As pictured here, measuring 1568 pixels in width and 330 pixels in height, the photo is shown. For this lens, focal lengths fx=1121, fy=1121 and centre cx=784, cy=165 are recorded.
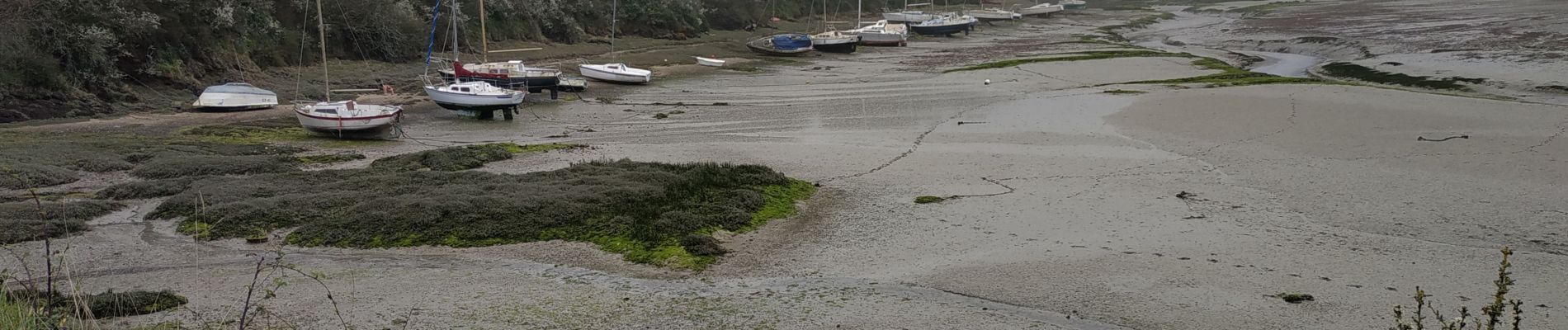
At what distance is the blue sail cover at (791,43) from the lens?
56.2 metres

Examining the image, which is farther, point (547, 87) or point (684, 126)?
point (547, 87)

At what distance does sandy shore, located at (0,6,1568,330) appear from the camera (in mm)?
11180

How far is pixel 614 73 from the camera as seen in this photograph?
41.0m

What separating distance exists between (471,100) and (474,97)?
0.52ft

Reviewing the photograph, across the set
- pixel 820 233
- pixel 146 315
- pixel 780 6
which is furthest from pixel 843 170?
pixel 780 6

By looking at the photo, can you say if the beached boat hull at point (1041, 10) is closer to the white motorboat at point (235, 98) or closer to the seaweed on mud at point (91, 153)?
the white motorboat at point (235, 98)

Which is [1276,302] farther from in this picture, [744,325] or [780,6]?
[780,6]

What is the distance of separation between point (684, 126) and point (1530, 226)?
18.5m

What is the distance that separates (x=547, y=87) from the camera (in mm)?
36562

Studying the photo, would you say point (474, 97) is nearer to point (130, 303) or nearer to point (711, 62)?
point (711, 62)

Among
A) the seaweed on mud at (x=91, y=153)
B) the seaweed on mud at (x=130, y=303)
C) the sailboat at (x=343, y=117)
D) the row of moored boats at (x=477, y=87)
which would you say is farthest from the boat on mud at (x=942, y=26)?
the seaweed on mud at (x=130, y=303)

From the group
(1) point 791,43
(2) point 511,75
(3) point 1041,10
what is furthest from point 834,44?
(3) point 1041,10

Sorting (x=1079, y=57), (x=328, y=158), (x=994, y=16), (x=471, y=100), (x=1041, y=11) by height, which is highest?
(x=1041, y=11)

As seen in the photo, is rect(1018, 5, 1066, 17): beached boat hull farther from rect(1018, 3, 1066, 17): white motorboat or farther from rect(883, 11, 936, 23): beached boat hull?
rect(883, 11, 936, 23): beached boat hull
